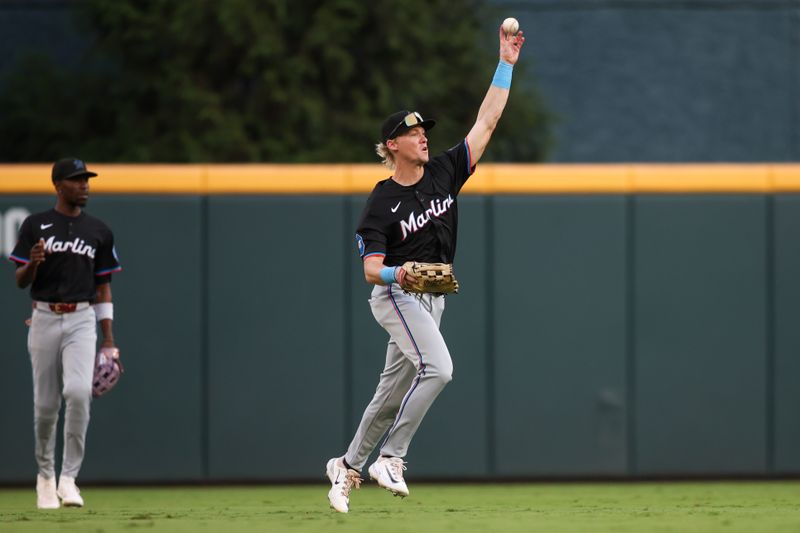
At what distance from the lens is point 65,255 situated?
733 centimetres

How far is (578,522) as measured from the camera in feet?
19.6

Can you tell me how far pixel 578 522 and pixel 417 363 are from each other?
979 millimetres

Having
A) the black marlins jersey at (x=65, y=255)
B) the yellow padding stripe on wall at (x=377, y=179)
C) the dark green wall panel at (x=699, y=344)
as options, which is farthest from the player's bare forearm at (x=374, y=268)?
the dark green wall panel at (x=699, y=344)

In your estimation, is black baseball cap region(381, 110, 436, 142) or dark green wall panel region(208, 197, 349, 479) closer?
black baseball cap region(381, 110, 436, 142)

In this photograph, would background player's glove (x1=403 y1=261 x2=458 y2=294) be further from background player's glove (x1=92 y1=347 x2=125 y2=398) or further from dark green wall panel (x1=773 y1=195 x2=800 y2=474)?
dark green wall panel (x1=773 y1=195 x2=800 y2=474)

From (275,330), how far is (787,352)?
3377 mm

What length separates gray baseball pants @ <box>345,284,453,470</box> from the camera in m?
6.23

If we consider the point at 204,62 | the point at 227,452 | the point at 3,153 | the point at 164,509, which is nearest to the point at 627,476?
the point at 227,452

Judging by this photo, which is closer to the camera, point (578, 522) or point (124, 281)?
point (578, 522)

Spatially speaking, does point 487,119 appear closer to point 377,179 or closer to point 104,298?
point 104,298

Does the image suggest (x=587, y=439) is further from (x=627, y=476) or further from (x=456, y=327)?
(x=456, y=327)

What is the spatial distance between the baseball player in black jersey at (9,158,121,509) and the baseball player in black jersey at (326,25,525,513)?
1.59 m

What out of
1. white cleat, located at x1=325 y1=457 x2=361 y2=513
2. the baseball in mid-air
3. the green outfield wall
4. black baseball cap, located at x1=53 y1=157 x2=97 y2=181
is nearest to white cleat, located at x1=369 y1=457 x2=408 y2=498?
white cleat, located at x1=325 y1=457 x2=361 y2=513

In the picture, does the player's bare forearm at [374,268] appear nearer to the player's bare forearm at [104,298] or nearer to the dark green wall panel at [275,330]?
the player's bare forearm at [104,298]
